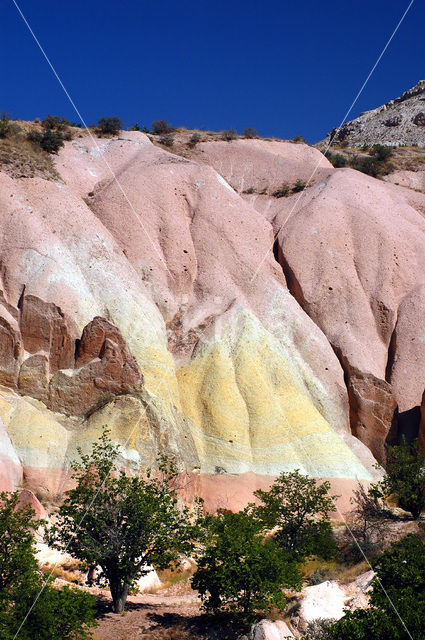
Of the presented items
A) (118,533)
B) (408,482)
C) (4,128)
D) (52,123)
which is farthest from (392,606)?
(52,123)

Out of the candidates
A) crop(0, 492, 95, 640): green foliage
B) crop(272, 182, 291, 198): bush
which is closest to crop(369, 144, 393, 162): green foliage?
crop(272, 182, 291, 198): bush

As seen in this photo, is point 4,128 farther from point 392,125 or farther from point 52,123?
point 392,125

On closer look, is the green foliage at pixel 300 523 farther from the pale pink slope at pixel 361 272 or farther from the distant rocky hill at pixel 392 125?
the distant rocky hill at pixel 392 125

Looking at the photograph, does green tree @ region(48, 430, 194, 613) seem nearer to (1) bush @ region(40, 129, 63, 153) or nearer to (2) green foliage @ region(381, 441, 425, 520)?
(2) green foliage @ region(381, 441, 425, 520)

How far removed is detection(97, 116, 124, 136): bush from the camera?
49344 millimetres

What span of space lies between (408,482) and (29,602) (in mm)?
18467

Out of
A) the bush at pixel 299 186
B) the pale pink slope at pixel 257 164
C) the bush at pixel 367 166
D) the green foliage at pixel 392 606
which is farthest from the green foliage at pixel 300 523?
the bush at pixel 367 166

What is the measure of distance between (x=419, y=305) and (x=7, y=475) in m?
25.4

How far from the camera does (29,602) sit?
1383 centimetres

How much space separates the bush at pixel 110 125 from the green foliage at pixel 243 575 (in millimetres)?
36715

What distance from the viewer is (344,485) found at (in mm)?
Answer: 30031

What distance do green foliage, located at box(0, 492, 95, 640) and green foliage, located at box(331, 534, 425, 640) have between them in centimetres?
534

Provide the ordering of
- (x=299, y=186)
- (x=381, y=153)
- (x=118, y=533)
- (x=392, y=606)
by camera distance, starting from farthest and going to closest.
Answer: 1. (x=381, y=153)
2. (x=299, y=186)
3. (x=118, y=533)
4. (x=392, y=606)

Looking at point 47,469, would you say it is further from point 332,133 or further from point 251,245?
point 332,133
